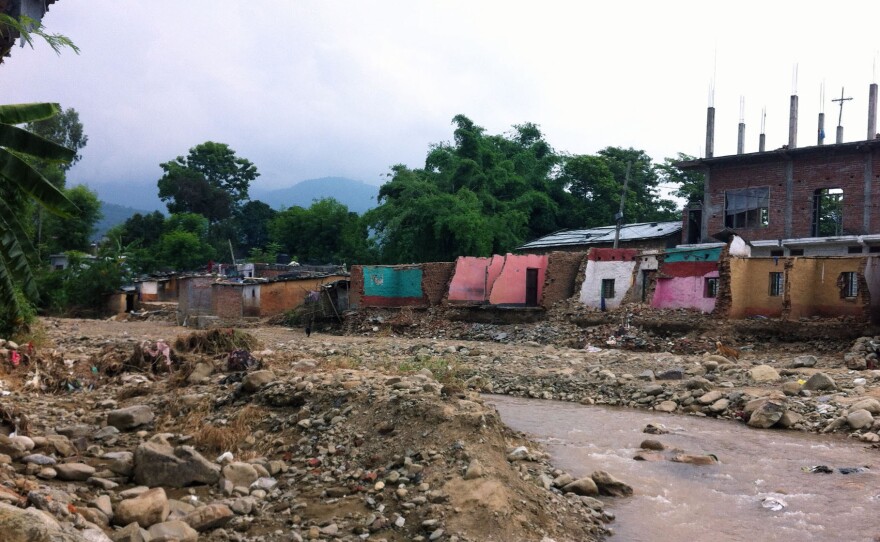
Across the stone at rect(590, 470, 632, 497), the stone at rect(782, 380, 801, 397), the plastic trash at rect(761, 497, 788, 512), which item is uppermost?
the stone at rect(782, 380, 801, 397)

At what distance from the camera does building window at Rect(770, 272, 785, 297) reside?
18.5 metres

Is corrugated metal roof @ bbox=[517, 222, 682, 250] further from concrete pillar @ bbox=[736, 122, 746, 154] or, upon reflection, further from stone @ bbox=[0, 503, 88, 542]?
stone @ bbox=[0, 503, 88, 542]

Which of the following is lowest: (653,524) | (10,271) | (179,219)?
(653,524)

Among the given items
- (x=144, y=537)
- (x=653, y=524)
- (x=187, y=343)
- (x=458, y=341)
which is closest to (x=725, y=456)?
(x=653, y=524)

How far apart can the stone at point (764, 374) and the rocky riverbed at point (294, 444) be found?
3 cm

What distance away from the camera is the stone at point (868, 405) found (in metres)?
10.6

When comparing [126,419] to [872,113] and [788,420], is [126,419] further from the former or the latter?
[872,113]

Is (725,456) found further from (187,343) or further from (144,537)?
(187,343)

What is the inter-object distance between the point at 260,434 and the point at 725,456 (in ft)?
18.0

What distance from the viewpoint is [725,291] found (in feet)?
62.3

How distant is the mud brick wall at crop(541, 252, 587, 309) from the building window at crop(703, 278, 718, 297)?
4.37 m

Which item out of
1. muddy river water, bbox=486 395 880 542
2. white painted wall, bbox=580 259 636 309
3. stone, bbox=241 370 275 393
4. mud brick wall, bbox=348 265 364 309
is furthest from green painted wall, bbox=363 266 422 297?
stone, bbox=241 370 275 393

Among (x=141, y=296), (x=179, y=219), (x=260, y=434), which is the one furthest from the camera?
(x=179, y=219)

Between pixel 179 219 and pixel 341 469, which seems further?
pixel 179 219
